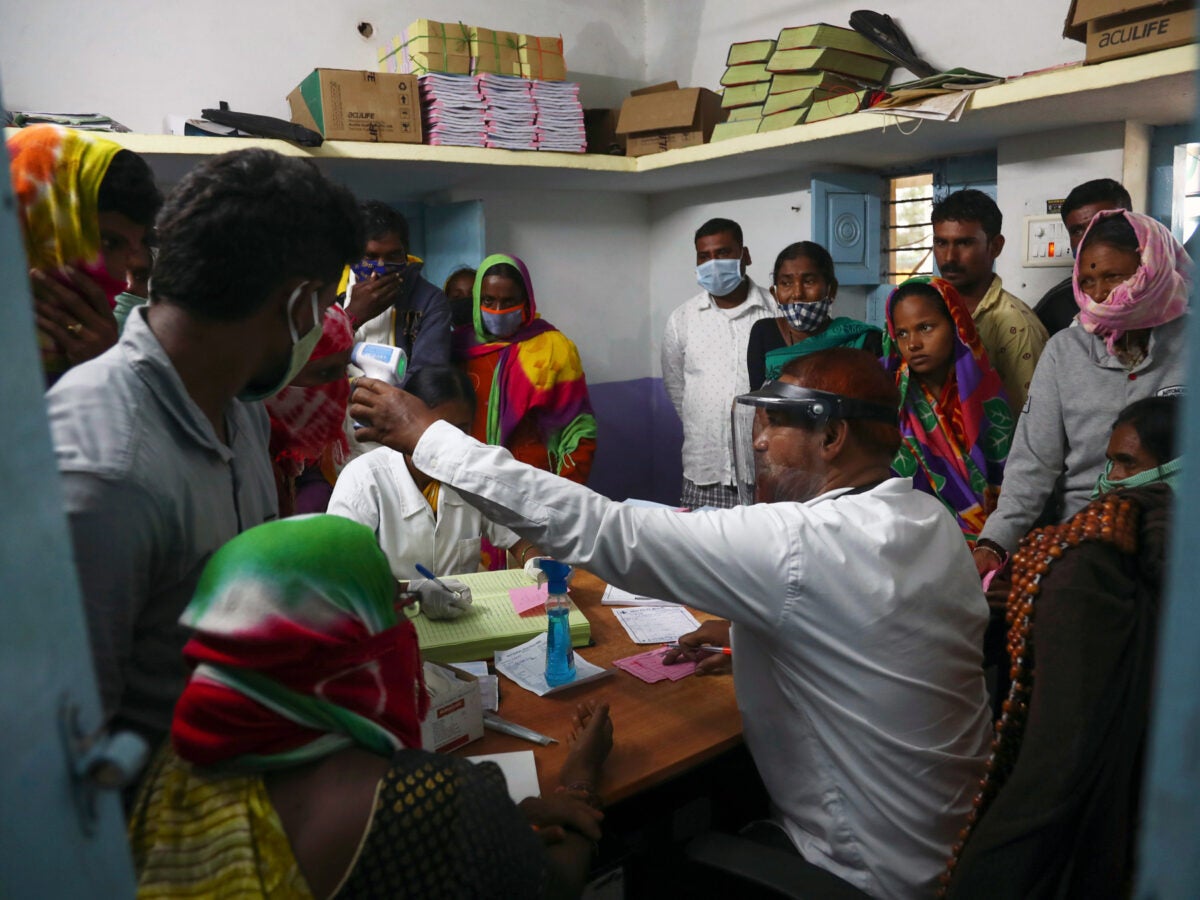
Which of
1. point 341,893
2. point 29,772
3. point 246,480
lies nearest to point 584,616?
point 246,480

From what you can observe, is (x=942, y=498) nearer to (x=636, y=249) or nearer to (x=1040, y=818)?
(x=1040, y=818)

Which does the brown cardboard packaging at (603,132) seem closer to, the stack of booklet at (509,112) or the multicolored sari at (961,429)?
the stack of booklet at (509,112)

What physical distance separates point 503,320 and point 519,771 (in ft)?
8.35

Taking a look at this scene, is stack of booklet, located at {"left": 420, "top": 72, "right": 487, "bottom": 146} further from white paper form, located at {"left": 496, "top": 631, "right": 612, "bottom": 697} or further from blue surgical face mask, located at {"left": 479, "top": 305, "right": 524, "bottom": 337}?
white paper form, located at {"left": 496, "top": 631, "right": 612, "bottom": 697}

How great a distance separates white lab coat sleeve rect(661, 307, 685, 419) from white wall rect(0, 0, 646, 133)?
210 centimetres

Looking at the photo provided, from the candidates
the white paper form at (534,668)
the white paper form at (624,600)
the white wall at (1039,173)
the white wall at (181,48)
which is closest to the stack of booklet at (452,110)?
the white wall at (181,48)

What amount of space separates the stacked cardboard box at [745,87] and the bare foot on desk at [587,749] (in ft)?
11.0

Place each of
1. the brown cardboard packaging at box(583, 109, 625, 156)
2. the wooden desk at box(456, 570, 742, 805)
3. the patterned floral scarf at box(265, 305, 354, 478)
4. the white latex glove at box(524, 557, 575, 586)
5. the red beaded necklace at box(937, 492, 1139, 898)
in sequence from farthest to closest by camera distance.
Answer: the brown cardboard packaging at box(583, 109, 625, 156) → the white latex glove at box(524, 557, 575, 586) → the patterned floral scarf at box(265, 305, 354, 478) → the wooden desk at box(456, 570, 742, 805) → the red beaded necklace at box(937, 492, 1139, 898)

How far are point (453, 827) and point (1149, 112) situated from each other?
12.3 ft

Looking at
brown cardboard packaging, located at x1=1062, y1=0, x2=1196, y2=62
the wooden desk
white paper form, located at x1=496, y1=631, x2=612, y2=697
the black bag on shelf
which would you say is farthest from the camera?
the black bag on shelf

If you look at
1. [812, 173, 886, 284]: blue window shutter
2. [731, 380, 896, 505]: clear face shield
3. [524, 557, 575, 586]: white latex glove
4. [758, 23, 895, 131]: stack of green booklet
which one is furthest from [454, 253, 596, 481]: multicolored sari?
[731, 380, 896, 505]: clear face shield

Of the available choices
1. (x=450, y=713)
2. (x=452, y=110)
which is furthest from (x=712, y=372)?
(x=450, y=713)

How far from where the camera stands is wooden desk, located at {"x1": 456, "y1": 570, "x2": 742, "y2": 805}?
1.62 metres

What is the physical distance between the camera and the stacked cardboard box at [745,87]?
4293 millimetres
